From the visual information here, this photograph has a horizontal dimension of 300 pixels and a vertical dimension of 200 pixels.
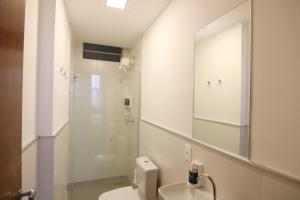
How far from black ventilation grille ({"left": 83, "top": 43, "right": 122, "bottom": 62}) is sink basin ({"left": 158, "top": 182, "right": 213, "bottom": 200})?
268cm

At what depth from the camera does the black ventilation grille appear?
3.16 m

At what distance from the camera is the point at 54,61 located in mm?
1382

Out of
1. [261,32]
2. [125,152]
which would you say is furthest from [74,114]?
[261,32]

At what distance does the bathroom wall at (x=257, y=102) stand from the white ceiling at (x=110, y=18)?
0.98 feet

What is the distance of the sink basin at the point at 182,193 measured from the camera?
1.13m

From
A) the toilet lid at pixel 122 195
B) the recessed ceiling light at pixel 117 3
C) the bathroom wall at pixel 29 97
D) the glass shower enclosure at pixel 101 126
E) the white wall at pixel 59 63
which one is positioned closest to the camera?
the bathroom wall at pixel 29 97

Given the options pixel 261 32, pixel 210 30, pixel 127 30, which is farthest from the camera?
pixel 127 30

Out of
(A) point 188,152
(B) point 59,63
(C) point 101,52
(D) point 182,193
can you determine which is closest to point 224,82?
(A) point 188,152

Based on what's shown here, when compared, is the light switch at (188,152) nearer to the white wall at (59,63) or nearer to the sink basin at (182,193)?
the sink basin at (182,193)

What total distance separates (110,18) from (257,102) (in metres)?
1.92

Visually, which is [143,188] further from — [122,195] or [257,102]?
[257,102]

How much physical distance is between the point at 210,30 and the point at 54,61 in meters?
1.22

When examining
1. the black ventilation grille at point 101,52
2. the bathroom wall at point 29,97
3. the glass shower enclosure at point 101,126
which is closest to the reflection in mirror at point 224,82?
the bathroom wall at point 29,97

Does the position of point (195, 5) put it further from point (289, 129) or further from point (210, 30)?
point (289, 129)
